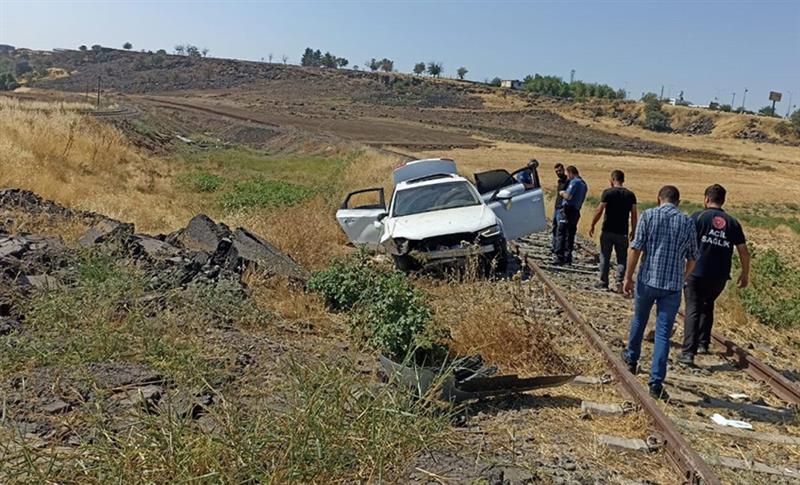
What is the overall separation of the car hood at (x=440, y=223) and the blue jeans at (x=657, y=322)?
12.9 feet

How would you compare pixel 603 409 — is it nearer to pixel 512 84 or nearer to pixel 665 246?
pixel 665 246

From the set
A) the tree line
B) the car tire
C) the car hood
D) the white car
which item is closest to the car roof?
the white car

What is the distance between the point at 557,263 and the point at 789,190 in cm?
4089

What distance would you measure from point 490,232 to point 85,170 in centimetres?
1606

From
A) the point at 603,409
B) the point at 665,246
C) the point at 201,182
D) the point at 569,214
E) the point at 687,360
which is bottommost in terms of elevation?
the point at 201,182

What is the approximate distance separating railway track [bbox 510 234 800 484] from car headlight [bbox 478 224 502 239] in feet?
4.31

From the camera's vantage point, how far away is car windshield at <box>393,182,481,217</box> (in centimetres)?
1154

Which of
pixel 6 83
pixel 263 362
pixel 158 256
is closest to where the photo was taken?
pixel 263 362

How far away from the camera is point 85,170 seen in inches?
848

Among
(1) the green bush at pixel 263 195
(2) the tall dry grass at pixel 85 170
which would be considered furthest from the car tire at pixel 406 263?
(1) the green bush at pixel 263 195

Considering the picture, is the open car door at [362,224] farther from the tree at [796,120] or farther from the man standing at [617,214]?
the tree at [796,120]

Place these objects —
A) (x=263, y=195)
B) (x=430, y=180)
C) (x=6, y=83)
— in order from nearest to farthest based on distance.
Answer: (x=430, y=180)
(x=263, y=195)
(x=6, y=83)

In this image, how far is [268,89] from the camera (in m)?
128

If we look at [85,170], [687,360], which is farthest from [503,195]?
[85,170]
